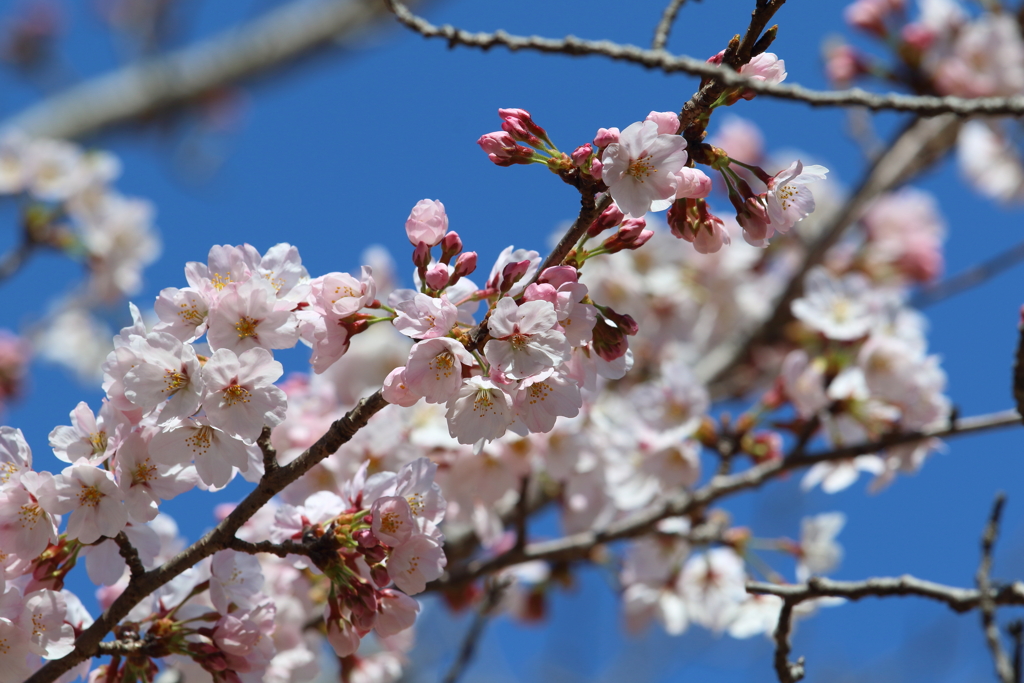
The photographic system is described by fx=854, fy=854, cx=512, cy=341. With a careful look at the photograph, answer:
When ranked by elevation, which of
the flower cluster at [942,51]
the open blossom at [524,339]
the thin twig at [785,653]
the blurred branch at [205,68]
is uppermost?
the blurred branch at [205,68]

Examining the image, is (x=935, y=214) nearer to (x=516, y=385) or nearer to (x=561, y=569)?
(x=561, y=569)

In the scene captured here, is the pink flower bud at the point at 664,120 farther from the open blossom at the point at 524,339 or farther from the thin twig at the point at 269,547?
the thin twig at the point at 269,547

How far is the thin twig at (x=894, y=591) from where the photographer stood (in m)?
1.77

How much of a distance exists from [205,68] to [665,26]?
7.64 meters

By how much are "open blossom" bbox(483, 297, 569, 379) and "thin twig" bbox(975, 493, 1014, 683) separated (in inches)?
42.7

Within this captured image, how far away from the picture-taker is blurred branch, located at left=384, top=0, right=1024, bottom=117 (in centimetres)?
129

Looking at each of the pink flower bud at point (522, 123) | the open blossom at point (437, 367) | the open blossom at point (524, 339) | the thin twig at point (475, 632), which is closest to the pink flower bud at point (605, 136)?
the pink flower bud at point (522, 123)

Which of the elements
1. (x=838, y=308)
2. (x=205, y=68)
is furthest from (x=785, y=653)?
(x=205, y=68)

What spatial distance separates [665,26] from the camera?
5.56 feet

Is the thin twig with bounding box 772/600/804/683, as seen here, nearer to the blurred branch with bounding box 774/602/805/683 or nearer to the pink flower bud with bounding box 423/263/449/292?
the blurred branch with bounding box 774/602/805/683

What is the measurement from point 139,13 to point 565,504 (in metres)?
7.57

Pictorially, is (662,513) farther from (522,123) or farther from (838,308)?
(522,123)

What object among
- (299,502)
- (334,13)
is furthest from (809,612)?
(334,13)

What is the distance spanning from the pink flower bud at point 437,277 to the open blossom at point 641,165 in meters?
0.33
